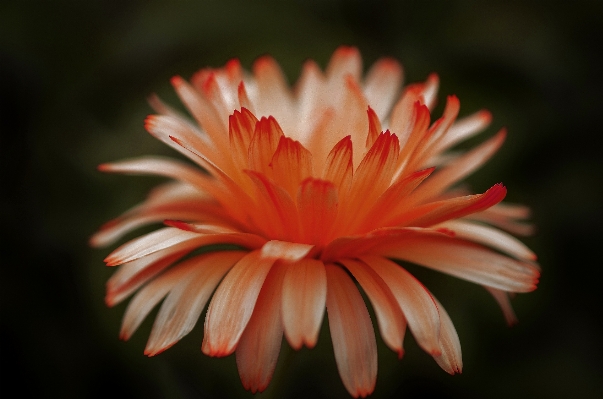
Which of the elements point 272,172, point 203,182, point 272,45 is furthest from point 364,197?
point 272,45

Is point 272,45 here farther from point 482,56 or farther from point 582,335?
point 582,335

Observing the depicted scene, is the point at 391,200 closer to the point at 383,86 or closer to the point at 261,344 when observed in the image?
the point at 261,344

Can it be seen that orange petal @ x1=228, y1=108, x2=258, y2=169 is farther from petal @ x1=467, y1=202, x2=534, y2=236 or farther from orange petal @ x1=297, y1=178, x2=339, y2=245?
petal @ x1=467, y1=202, x2=534, y2=236

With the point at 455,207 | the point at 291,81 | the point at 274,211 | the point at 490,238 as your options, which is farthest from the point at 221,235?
the point at 291,81

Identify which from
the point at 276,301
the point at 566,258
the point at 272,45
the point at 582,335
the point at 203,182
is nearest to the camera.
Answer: the point at 276,301

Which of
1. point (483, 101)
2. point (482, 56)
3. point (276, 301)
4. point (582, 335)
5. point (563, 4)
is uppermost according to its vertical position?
point (563, 4)

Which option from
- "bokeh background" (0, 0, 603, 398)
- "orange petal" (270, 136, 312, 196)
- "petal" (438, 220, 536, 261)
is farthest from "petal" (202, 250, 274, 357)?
"bokeh background" (0, 0, 603, 398)
